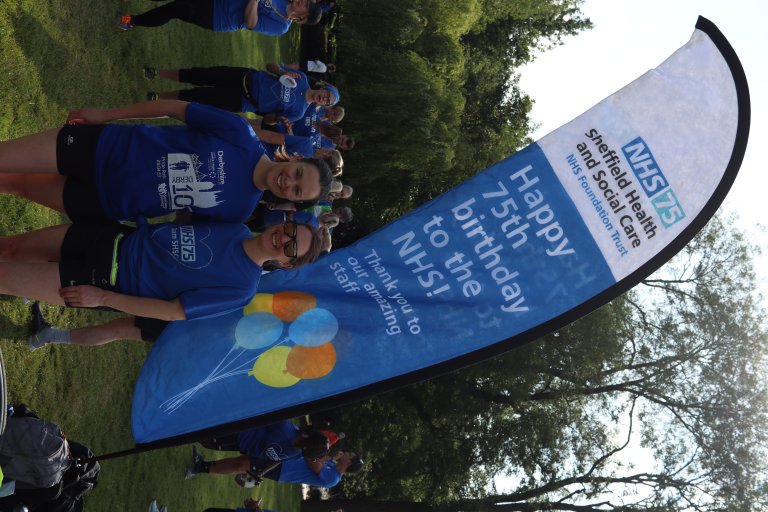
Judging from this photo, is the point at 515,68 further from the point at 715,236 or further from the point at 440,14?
the point at 715,236

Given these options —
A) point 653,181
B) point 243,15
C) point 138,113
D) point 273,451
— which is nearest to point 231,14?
point 243,15

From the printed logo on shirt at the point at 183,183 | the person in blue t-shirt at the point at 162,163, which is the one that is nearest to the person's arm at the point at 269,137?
the person in blue t-shirt at the point at 162,163

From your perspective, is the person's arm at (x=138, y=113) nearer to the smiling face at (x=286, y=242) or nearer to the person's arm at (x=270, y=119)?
the smiling face at (x=286, y=242)

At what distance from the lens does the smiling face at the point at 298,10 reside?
752cm

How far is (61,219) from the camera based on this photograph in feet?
24.4

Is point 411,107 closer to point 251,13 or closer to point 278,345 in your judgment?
point 251,13

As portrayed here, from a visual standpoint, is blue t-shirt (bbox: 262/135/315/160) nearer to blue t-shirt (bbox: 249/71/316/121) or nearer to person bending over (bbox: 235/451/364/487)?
blue t-shirt (bbox: 249/71/316/121)

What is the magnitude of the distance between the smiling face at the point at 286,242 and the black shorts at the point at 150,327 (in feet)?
4.96

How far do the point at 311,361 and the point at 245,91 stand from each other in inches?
194

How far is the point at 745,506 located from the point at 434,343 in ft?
61.3

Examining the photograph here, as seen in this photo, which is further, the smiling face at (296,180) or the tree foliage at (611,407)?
the tree foliage at (611,407)

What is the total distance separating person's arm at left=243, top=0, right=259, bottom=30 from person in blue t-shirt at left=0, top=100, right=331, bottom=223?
332cm

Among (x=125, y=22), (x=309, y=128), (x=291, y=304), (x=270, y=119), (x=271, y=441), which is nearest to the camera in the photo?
(x=291, y=304)

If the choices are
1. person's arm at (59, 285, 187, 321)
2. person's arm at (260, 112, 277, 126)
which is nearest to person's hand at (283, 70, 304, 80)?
person's arm at (260, 112, 277, 126)
